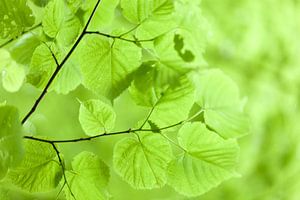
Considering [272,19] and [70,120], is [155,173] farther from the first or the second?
[272,19]

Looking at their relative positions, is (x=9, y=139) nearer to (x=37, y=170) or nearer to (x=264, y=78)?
(x=37, y=170)

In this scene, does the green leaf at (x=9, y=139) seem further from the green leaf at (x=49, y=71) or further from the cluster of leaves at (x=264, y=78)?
the cluster of leaves at (x=264, y=78)

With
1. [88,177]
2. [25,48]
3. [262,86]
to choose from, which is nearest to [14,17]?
[25,48]

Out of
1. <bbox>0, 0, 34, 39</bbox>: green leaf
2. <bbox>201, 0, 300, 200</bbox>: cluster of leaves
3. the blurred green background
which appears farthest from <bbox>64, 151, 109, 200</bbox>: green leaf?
<bbox>201, 0, 300, 200</bbox>: cluster of leaves

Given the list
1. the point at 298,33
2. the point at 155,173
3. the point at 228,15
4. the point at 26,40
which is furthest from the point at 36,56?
the point at 298,33

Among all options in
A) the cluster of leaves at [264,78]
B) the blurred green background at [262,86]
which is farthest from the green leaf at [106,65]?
the cluster of leaves at [264,78]

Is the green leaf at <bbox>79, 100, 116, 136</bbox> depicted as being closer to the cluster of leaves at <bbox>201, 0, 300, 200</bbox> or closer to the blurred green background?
the blurred green background
